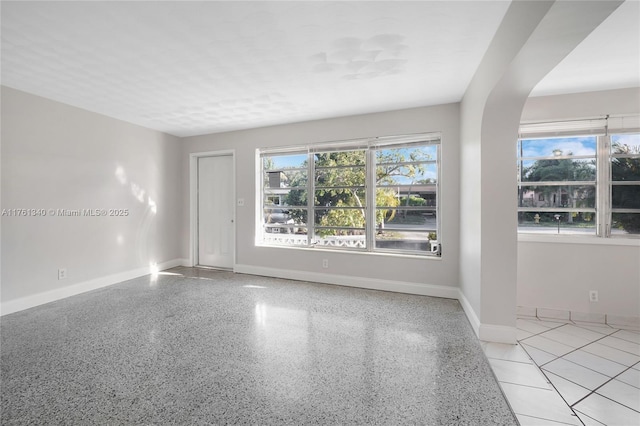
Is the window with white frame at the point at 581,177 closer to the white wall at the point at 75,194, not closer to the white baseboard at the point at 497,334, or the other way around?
the white baseboard at the point at 497,334

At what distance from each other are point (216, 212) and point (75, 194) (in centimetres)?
210

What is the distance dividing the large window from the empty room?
32mm

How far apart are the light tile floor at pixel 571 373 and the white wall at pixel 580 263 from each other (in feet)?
0.93

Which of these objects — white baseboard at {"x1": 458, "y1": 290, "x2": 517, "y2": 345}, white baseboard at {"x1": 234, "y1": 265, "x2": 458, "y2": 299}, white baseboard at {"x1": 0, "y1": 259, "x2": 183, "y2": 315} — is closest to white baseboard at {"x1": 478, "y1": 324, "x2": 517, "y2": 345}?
white baseboard at {"x1": 458, "y1": 290, "x2": 517, "y2": 345}

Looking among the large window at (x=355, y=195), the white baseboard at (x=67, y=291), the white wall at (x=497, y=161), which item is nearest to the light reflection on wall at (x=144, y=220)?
the white baseboard at (x=67, y=291)

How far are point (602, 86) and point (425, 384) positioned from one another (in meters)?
3.61

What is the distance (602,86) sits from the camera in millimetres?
2982

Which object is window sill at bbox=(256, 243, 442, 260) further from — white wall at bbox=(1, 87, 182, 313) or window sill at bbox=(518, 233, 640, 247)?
white wall at bbox=(1, 87, 182, 313)

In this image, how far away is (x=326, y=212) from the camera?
454 cm

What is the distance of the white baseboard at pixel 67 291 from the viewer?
3193mm

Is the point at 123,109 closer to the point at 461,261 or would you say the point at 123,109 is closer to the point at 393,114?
the point at 393,114

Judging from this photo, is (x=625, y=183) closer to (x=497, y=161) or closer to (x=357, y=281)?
(x=497, y=161)

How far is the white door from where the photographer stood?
5.28m

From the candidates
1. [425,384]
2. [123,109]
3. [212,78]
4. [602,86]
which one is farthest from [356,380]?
[123,109]
